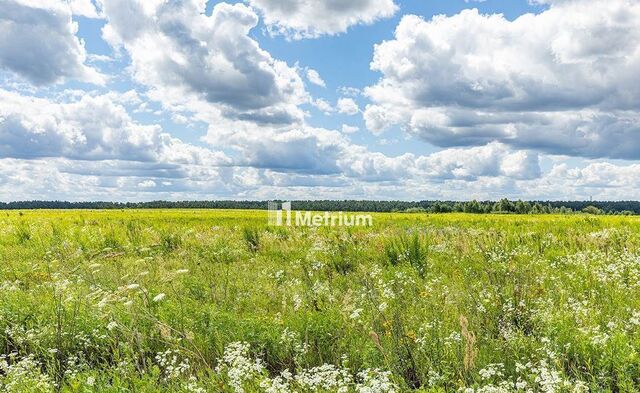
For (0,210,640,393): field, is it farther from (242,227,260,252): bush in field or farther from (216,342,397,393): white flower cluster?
(242,227,260,252): bush in field

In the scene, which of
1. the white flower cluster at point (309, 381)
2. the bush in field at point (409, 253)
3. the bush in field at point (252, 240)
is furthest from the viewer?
the bush in field at point (252, 240)

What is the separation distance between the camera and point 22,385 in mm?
4219

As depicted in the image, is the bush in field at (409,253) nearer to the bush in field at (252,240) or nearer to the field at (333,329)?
the field at (333,329)

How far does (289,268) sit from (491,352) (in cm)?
610

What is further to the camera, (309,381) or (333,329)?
(333,329)

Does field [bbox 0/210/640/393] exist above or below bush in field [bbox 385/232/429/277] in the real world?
below

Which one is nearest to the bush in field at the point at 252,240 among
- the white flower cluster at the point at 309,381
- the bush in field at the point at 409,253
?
the bush in field at the point at 409,253

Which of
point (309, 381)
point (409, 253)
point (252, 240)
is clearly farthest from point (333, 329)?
point (252, 240)

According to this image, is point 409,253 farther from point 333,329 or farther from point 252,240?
point 252,240

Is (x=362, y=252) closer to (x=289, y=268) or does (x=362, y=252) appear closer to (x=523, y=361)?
(x=289, y=268)

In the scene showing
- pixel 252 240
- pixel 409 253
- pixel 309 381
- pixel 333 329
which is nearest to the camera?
pixel 309 381

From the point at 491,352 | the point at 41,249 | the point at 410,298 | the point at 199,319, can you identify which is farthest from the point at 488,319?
the point at 41,249

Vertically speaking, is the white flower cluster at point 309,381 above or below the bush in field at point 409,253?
below

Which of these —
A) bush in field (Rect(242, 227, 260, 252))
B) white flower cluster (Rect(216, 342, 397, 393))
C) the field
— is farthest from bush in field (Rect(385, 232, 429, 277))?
white flower cluster (Rect(216, 342, 397, 393))
